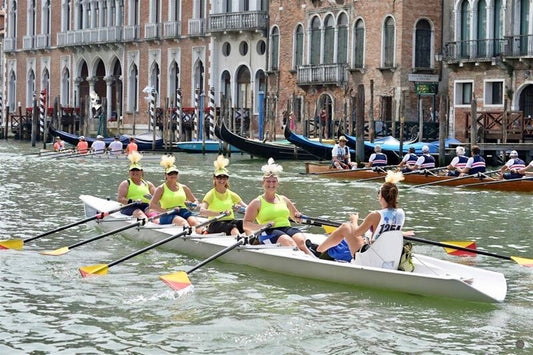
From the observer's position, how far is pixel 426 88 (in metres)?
30.6

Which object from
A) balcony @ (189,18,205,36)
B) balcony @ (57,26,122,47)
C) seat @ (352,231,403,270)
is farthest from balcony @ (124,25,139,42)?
seat @ (352,231,403,270)

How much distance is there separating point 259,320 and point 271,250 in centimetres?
185

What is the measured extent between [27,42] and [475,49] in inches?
1005

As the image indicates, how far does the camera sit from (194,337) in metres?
8.37

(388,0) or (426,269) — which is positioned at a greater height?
(388,0)

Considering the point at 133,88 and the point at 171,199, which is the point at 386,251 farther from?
the point at 133,88

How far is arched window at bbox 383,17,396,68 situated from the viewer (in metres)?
31.0

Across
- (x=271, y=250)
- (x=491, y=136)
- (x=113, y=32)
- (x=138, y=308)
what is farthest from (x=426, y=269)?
(x=113, y=32)

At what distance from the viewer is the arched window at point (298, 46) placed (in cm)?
3447

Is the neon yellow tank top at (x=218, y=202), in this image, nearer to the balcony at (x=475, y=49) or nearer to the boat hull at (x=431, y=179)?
the boat hull at (x=431, y=179)

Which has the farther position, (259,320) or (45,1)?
(45,1)

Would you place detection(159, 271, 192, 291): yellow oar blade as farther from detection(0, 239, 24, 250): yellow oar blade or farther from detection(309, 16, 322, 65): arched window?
detection(309, 16, 322, 65): arched window

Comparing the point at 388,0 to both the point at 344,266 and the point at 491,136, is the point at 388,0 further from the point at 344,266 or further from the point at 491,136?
the point at 344,266

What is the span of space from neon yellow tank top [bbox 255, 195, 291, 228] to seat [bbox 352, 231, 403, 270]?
1292 millimetres
